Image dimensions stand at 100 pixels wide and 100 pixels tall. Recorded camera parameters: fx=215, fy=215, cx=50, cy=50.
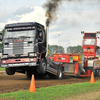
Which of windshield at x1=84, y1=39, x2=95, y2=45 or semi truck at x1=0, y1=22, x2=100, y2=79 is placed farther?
windshield at x1=84, y1=39, x2=95, y2=45

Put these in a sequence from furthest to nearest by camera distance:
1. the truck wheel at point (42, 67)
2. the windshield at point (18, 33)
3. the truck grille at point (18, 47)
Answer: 1. the truck wheel at point (42, 67)
2. the truck grille at point (18, 47)
3. the windshield at point (18, 33)

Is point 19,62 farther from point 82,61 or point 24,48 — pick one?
point 82,61

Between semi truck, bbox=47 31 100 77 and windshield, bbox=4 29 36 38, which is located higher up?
windshield, bbox=4 29 36 38

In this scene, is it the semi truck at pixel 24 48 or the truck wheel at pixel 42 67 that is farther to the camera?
the truck wheel at pixel 42 67

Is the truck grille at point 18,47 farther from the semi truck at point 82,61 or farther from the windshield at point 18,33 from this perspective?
the semi truck at point 82,61

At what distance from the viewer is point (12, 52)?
14.1 metres

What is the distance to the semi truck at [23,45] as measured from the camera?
13.8 metres

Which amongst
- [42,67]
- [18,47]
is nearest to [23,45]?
[18,47]

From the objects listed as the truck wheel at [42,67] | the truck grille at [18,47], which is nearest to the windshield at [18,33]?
the truck grille at [18,47]

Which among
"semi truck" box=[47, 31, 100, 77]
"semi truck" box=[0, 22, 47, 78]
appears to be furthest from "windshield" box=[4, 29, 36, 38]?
"semi truck" box=[47, 31, 100, 77]

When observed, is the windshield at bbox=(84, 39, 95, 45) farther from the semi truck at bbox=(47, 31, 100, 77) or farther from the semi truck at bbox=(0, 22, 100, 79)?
the semi truck at bbox=(0, 22, 100, 79)

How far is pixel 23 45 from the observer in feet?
45.8

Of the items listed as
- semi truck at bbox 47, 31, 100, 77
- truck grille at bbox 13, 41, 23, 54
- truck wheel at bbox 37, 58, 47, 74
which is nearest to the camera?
truck grille at bbox 13, 41, 23, 54

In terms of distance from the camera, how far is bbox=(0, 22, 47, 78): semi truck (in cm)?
1380
